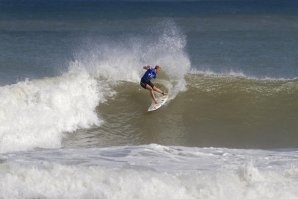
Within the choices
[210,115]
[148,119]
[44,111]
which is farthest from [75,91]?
[210,115]

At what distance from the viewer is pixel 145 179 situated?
26.4ft

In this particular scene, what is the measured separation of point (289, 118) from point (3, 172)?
25.8 ft

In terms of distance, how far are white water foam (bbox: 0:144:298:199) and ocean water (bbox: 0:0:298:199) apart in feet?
0.05

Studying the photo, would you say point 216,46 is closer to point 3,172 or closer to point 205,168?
point 205,168

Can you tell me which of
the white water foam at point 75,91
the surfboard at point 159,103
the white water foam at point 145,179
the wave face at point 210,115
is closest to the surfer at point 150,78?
the surfboard at point 159,103

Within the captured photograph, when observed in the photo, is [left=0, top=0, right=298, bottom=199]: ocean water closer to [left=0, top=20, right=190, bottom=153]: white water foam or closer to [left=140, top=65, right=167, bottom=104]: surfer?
[left=0, top=20, right=190, bottom=153]: white water foam

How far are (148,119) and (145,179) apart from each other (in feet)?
17.7

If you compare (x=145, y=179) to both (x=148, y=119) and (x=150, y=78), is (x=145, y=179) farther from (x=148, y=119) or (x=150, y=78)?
(x=150, y=78)

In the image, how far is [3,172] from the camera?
8.11m

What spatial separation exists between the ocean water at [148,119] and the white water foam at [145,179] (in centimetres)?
2

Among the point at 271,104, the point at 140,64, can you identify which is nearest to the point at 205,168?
the point at 271,104

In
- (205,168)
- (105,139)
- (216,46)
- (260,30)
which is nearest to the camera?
(205,168)

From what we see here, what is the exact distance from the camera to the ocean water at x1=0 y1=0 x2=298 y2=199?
8.02m

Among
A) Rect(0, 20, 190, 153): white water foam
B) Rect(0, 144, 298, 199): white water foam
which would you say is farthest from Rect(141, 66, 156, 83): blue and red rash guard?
Rect(0, 144, 298, 199): white water foam
